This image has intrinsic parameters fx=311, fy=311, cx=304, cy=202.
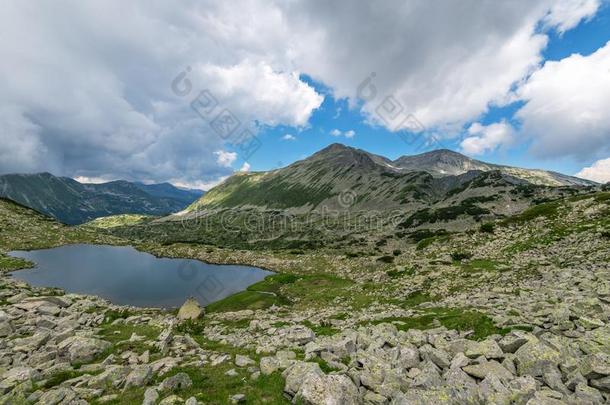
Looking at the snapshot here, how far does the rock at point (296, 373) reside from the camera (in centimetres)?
1293

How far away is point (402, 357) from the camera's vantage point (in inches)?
585

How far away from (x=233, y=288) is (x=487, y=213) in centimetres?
11367

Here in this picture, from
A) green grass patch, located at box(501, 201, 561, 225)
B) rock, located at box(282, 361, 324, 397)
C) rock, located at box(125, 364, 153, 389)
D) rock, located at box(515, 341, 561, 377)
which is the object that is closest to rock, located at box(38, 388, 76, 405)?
rock, located at box(125, 364, 153, 389)

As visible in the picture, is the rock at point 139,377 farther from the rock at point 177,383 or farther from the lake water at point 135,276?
the lake water at point 135,276

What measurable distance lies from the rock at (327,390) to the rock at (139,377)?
24.8ft

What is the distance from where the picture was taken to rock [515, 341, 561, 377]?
12125 mm

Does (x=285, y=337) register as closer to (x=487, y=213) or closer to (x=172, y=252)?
(x=172, y=252)

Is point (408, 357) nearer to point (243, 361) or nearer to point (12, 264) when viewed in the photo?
point (243, 361)

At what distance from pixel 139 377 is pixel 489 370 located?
15.3 metres

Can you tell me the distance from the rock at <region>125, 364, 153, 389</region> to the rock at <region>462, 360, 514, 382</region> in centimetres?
1434

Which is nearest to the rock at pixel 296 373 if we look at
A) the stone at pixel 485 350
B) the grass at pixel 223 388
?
the grass at pixel 223 388

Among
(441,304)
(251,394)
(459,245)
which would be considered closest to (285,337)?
(251,394)

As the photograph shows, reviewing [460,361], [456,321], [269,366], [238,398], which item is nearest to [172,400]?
[238,398]

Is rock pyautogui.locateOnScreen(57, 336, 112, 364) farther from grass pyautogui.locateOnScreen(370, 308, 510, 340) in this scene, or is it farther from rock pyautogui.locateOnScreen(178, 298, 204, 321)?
rock pyautogui.locateOnScreen(178, 298, 204, 321)
